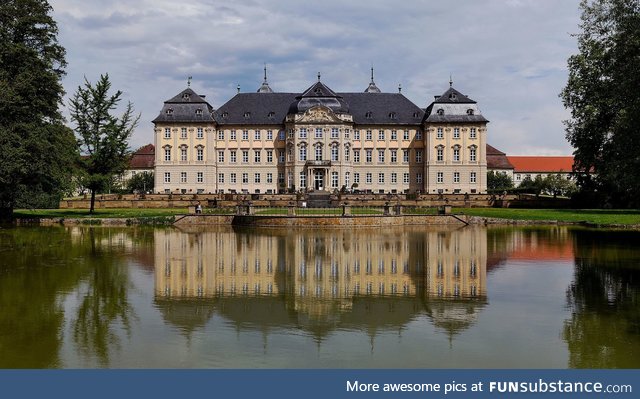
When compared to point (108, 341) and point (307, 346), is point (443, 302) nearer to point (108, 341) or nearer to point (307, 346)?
point (307, 346)

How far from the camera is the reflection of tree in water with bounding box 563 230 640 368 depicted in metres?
9.98

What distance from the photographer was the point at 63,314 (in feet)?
42.8

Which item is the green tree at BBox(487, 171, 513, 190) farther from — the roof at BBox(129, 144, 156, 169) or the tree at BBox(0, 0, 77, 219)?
the tree at BBox(0, 0, 77, 219)

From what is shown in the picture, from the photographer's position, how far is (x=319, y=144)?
7362cm

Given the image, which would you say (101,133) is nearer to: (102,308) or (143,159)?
(102,308)

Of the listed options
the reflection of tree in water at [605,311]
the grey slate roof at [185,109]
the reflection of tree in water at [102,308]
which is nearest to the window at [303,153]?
the grey slate roof at [185,109]

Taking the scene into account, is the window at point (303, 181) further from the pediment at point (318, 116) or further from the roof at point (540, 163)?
the roof at point (540, 163)

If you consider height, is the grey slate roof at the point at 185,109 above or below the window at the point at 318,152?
above

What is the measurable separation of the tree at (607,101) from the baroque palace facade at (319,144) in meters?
16.6

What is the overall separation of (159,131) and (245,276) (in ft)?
198

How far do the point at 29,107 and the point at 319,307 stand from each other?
3103 centimetres

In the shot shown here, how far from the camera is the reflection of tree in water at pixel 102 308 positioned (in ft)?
35.5

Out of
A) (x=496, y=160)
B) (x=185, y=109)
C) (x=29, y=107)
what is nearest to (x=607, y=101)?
(x=29, y=107)

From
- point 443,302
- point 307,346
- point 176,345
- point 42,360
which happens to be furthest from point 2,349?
point 443,302
